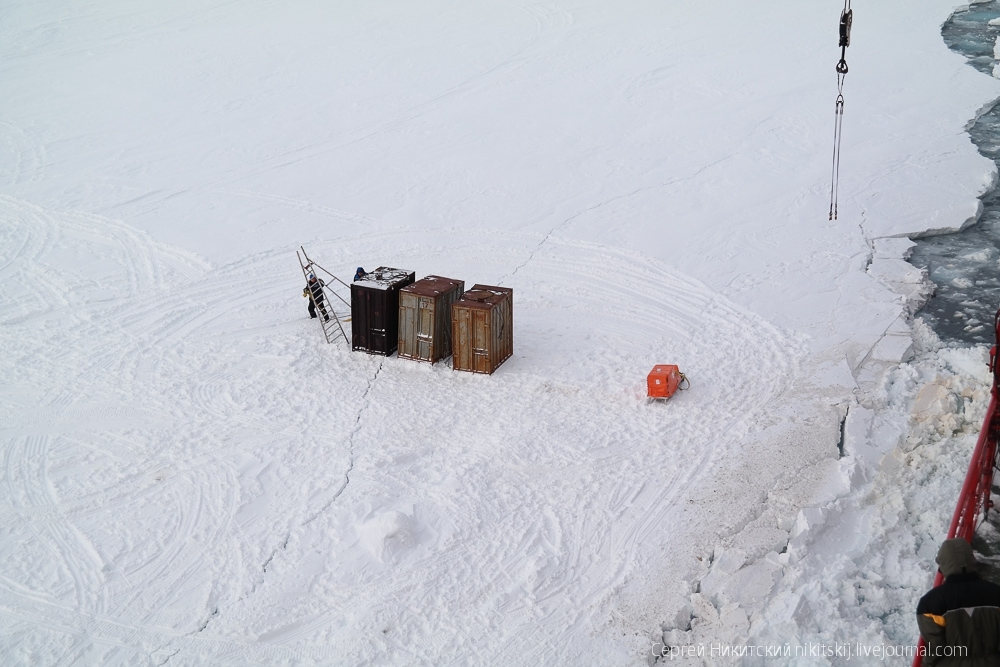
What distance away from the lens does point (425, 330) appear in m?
13.4

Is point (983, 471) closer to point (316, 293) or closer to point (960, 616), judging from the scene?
point (960, 616)

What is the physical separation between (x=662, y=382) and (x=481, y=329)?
265 cm

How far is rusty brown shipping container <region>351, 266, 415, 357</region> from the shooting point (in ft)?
44.3

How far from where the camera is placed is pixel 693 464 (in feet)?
36.4

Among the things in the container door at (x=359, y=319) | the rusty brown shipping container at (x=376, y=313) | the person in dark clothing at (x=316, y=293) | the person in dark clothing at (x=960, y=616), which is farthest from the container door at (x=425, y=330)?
the person in dark clothing at (x=960, y=616)

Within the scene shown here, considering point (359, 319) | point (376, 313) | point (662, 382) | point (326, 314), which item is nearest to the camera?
point (662, 382)

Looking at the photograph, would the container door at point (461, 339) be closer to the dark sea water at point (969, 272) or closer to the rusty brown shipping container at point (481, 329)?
the rusty brown shipping container at point (481, 329)

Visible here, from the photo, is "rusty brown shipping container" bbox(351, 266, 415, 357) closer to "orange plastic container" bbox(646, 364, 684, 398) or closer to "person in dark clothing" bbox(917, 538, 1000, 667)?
"orange plastic container" bbox(646, 364, 684, 398)

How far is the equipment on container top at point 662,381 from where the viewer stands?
1216cm

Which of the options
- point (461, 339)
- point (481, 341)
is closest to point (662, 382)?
point (481, 341)

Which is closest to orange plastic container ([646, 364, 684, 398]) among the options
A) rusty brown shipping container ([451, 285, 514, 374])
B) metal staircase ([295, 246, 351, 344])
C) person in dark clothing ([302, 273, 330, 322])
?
rusty brown shipping container ([451, 285, 514, 374])

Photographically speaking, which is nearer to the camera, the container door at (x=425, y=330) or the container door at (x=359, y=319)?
the container door at (x=425, y=330)

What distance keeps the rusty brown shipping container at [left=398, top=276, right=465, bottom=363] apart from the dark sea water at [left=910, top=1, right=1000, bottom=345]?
294 inches

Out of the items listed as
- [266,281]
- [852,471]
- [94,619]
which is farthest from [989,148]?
[94,619]
